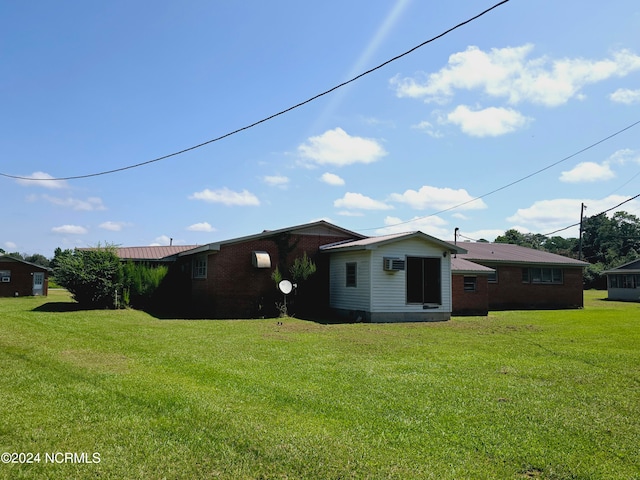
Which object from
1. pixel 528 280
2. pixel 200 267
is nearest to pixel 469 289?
pixel 528 280

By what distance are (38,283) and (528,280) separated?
35.1 metres

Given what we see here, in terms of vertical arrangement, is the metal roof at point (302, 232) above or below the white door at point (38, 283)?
above

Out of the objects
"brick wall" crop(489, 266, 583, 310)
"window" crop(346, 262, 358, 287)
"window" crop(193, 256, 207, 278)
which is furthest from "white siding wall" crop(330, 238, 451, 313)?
"brick wall" crop(489, 266, 583, 310)

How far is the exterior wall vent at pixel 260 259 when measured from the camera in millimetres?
18188

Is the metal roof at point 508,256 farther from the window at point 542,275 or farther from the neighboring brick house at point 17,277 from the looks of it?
the neighboring brick house at point 17,277

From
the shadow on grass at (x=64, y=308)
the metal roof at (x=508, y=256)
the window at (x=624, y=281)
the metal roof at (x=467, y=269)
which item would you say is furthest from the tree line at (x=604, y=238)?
the shadow on grass at (x=64, y=308)

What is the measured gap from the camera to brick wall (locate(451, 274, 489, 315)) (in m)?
21.4

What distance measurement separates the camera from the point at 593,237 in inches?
3098

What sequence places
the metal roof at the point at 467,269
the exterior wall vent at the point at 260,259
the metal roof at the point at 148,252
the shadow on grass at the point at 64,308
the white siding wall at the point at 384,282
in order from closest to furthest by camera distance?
the white siding wall at the point at 384,282 < the exterior wall vent at the point at 260,259 < the shadow on grass at the point at 64,308 < the metal roof at the point at 467,269 < the metal roof at the point at 148,252

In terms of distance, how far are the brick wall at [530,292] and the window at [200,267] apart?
1546cm

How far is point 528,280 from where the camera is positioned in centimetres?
2692

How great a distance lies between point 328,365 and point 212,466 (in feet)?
14.8

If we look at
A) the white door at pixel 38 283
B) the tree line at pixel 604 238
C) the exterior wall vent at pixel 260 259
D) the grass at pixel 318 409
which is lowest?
the grass at pixel 318 409

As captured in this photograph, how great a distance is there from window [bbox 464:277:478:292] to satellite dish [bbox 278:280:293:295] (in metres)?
8.53
